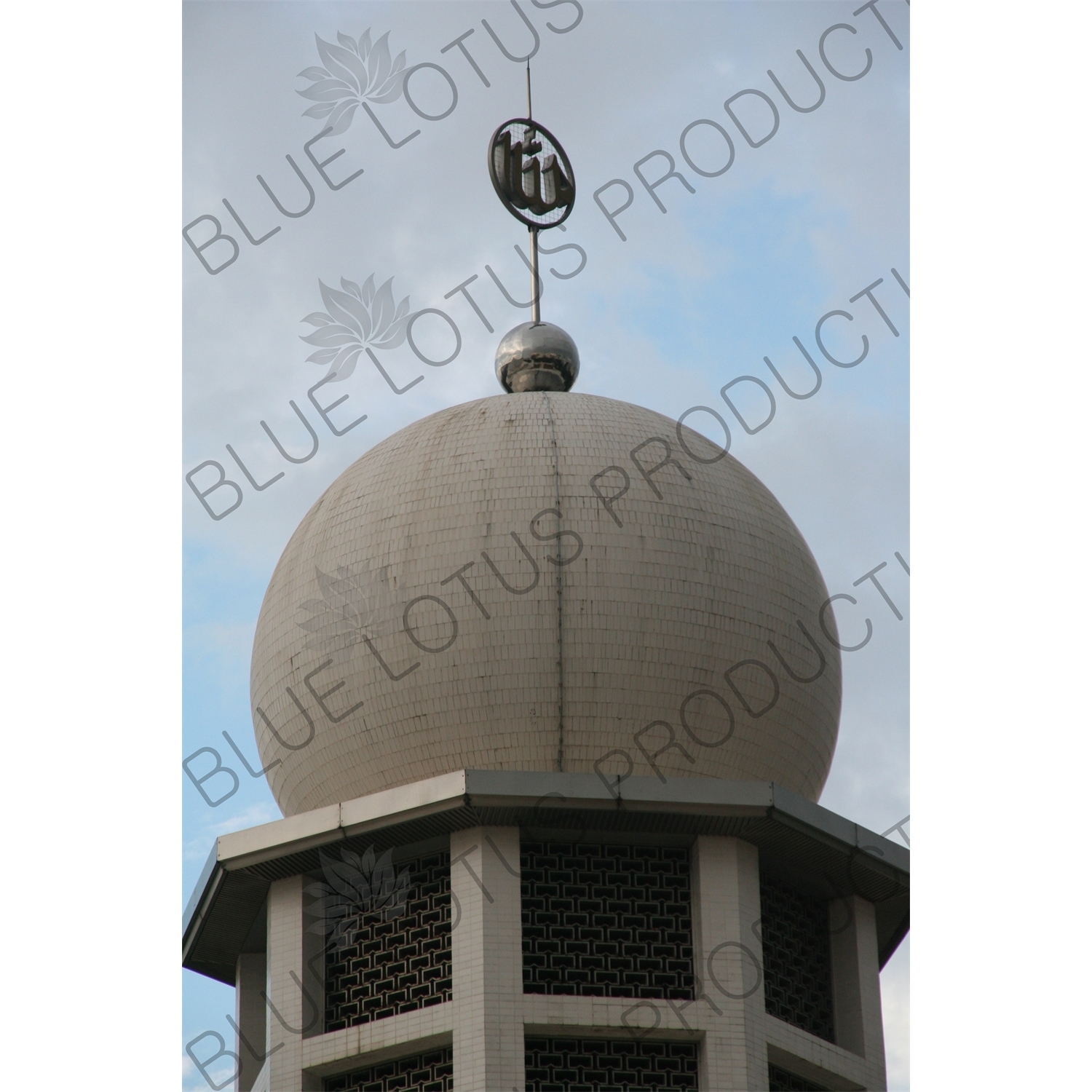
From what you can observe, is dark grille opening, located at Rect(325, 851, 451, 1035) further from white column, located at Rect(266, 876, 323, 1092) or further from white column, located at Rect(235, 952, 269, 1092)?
white column, located at Rect(235, 952, 269, 1092)

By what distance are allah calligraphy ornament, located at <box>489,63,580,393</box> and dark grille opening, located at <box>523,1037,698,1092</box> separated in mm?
8185

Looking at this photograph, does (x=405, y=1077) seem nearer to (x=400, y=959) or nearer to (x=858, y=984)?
(x=400, y=959)

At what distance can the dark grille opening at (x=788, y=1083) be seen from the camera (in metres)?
22.6

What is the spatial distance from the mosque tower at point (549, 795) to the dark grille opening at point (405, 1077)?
3 centimetres

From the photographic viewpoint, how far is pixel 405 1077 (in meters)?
22.1

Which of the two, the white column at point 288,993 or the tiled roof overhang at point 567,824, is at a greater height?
the tiled roof overhang at point 567,824

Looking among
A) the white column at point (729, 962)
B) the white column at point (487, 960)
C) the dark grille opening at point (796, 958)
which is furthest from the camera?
the dark grille opening at point (796, 958)

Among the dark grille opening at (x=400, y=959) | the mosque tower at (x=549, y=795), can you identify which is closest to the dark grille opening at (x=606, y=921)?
the mosque tower at (x=549, y=795)

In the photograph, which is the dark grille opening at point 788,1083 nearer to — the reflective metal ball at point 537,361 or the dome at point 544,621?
the dome at point 544,621

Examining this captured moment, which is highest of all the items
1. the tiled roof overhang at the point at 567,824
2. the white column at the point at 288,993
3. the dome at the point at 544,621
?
the dome at the point at 544,621

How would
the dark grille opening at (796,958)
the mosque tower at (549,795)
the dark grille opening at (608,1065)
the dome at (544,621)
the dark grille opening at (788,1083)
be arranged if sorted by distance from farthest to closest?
1. the dome at (544,621)
2. the dark grille opening at (796,958)
3. the dark grille opening at (788,1083)
4. the mosque tower at (549,795)
5. the dark grille opening at (608,1065)

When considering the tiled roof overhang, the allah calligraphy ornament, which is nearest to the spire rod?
the allah calligraphy ornament

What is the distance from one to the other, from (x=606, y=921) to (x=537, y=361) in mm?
7205

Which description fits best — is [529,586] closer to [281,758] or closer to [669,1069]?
[281,758]
